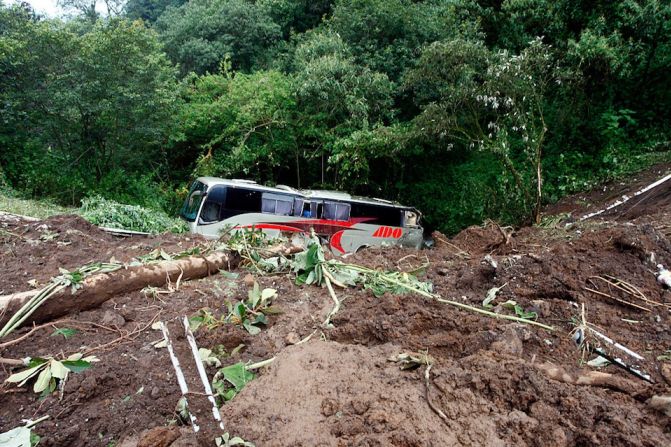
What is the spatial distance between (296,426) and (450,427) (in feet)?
2.84

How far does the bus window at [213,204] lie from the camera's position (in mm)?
9953

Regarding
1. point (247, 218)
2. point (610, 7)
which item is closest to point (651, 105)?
point (610, 7)

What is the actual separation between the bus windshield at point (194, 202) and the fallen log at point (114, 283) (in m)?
4.97

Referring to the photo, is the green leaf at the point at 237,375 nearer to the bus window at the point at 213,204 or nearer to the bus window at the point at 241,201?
the bus window at the point at 213,204

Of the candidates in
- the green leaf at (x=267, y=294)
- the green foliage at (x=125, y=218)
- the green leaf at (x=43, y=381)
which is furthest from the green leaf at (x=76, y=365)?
the green foliage at (x=125, y=218)

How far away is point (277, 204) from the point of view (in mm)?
10883

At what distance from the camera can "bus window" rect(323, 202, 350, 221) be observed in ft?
37.6

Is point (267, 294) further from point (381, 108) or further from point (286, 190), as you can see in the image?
point (381, 108)

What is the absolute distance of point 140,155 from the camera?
49.6ft

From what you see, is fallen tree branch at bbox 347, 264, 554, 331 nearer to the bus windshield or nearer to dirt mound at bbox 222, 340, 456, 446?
dirt mound at bbox 222, 340, 456, 446

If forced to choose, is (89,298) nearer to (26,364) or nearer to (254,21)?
(26,364)

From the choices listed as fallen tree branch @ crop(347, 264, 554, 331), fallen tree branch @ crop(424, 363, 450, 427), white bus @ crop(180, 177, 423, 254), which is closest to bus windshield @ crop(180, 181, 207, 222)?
white bus @ crop(180, 177, 423, 254)

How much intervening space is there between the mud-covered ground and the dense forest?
6.43 meters

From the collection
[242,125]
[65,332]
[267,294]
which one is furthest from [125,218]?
[267,294]
